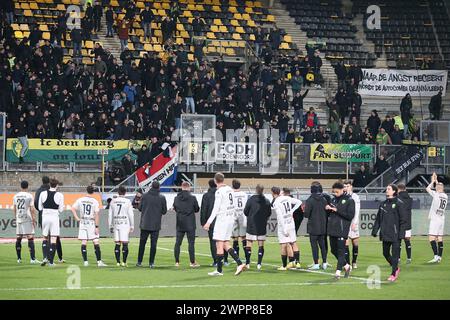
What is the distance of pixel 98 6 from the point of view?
4722 centimetres

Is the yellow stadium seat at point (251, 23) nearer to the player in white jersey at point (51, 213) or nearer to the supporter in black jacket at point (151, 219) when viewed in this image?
the supporter in black jacket at point (151, 219)

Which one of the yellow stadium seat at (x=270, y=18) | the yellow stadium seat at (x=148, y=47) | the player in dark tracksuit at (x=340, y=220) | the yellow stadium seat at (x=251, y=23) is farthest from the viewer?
the yellow stadium seat at (x=270, y=18)

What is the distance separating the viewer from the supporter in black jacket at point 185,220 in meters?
25.9

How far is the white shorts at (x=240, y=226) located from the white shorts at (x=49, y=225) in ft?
14.6

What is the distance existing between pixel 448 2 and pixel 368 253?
1146 inches

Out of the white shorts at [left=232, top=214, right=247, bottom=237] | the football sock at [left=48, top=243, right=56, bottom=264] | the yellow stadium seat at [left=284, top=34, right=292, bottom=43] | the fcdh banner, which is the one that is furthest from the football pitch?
the yellow stadium seat at [left=284, top=34, right=292, bottom=43]

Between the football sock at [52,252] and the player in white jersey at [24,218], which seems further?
the player in white jersey at [24,218]

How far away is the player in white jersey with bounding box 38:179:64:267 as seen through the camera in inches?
1011

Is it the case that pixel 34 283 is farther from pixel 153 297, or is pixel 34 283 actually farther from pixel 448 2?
pixel 448 2

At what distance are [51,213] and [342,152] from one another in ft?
65.1

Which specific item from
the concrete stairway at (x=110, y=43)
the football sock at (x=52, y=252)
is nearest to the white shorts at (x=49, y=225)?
the football sock at (x=52, y=252)

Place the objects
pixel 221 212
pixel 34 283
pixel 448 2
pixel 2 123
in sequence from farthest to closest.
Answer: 1. pixel 448 2
2. pixel 2 123
3. pixel 221 212
4. pixel 34 283

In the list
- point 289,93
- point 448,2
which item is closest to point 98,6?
point 289,93
